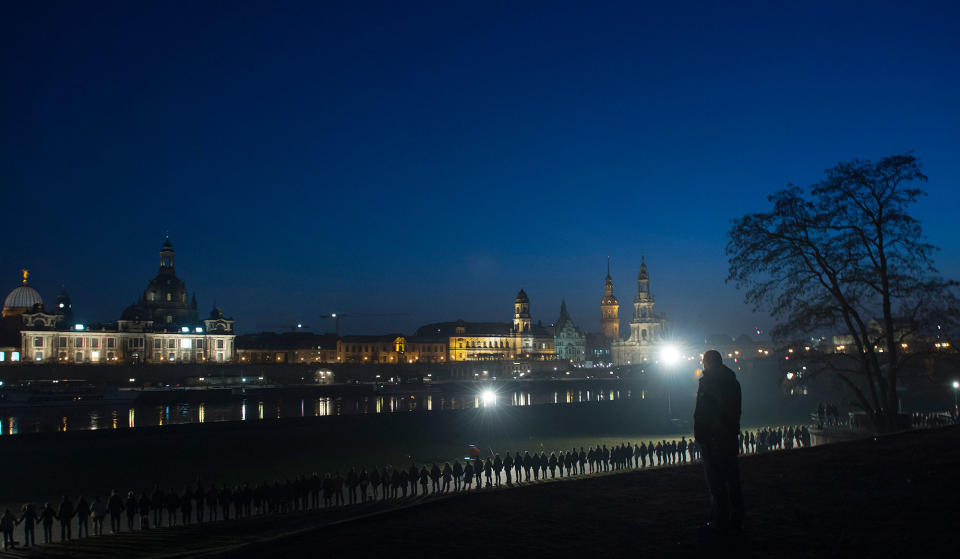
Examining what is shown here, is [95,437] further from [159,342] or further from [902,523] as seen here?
[159,342]

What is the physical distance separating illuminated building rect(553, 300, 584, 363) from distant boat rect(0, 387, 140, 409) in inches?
4067

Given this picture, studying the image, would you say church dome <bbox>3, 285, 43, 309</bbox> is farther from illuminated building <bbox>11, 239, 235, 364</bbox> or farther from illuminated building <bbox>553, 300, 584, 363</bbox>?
illuminated building <bbox>553, 300, 584, 363</bbox>

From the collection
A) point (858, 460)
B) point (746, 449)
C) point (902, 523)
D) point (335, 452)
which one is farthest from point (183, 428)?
point (902, 523)

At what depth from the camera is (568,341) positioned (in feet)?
530

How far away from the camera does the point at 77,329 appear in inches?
3839

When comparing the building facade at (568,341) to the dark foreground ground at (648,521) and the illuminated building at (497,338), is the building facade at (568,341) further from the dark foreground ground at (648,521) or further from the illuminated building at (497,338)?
the dark foreground ground at (648,521)

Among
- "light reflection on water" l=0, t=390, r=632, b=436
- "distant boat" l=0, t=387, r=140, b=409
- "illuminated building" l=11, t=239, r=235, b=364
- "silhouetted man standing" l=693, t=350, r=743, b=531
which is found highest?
"illuminated building" l=11, t=239, r=235, b=364

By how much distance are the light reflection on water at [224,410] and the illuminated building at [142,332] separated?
3253cm

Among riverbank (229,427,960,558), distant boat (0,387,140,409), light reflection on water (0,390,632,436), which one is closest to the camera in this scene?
riverbank (229,427,960,558)

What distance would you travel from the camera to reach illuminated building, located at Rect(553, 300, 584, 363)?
15846 centimetres

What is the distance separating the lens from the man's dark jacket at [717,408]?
759 cm

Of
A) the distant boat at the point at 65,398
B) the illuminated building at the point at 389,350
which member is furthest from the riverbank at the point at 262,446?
the illuminated building at the point at 389,350

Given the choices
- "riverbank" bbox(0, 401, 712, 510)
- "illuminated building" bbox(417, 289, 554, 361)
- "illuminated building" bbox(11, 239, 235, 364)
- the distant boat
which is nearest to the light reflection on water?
the distant boat

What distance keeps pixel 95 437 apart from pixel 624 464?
28622mm
